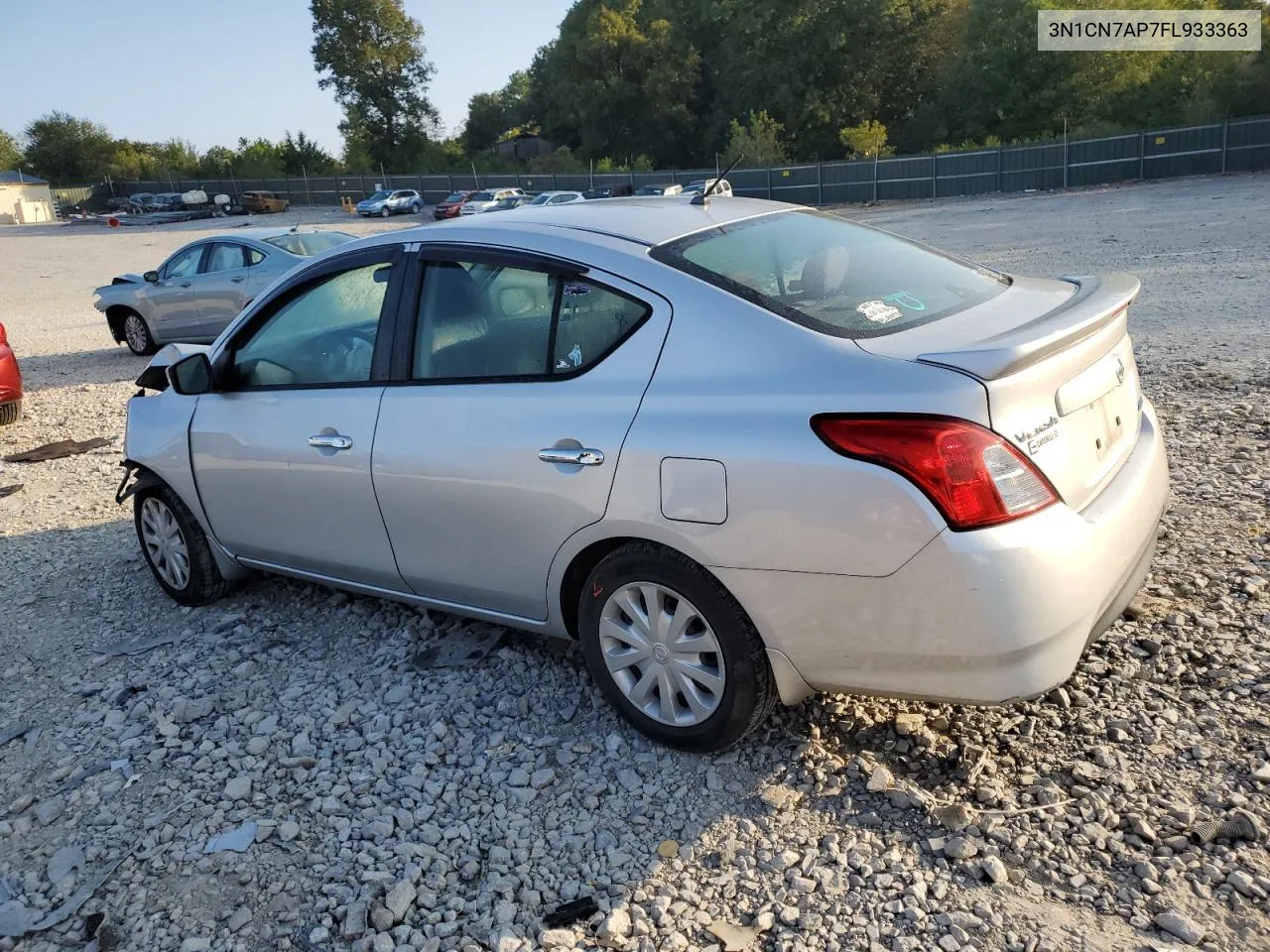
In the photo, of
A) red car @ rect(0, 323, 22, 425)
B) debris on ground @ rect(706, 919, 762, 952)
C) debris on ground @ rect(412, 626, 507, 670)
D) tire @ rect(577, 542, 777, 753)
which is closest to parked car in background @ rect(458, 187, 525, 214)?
red car @ rect(0, 323, 22, 425)

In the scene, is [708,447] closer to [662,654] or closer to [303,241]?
[662,654]

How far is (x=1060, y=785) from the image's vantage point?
9.69 feet

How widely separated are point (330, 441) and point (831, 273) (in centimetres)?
199

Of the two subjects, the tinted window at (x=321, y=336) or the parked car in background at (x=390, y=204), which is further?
the parked car in background at (x=390, y=204)

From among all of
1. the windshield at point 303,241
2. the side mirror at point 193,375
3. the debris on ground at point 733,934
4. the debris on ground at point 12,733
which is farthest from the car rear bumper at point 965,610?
the windshield at point 303,241

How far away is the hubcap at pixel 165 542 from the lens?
4789 millimetres

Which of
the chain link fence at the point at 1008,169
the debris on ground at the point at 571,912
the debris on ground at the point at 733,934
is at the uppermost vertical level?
the chain link fence at the point at 1008,169

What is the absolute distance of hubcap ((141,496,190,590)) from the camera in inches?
189

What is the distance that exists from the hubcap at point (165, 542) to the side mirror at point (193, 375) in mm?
727

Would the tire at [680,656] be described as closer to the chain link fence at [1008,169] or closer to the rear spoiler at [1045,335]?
the rear spoiler at [1045,335]

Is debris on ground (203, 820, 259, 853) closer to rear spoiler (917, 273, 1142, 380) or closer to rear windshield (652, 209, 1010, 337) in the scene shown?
rear windshield (652, 209, 1010, 337)

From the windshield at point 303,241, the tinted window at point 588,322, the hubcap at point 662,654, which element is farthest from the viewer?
the windshield at point 303,241

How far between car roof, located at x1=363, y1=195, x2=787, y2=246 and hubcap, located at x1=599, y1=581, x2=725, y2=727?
1.20m

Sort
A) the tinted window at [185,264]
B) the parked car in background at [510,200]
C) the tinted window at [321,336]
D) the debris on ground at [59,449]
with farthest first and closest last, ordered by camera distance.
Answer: the parked car in background at [510,200] < the tinted window at [185,264] < the debris on ground at [59,449] < the tinted window at [321,336]
